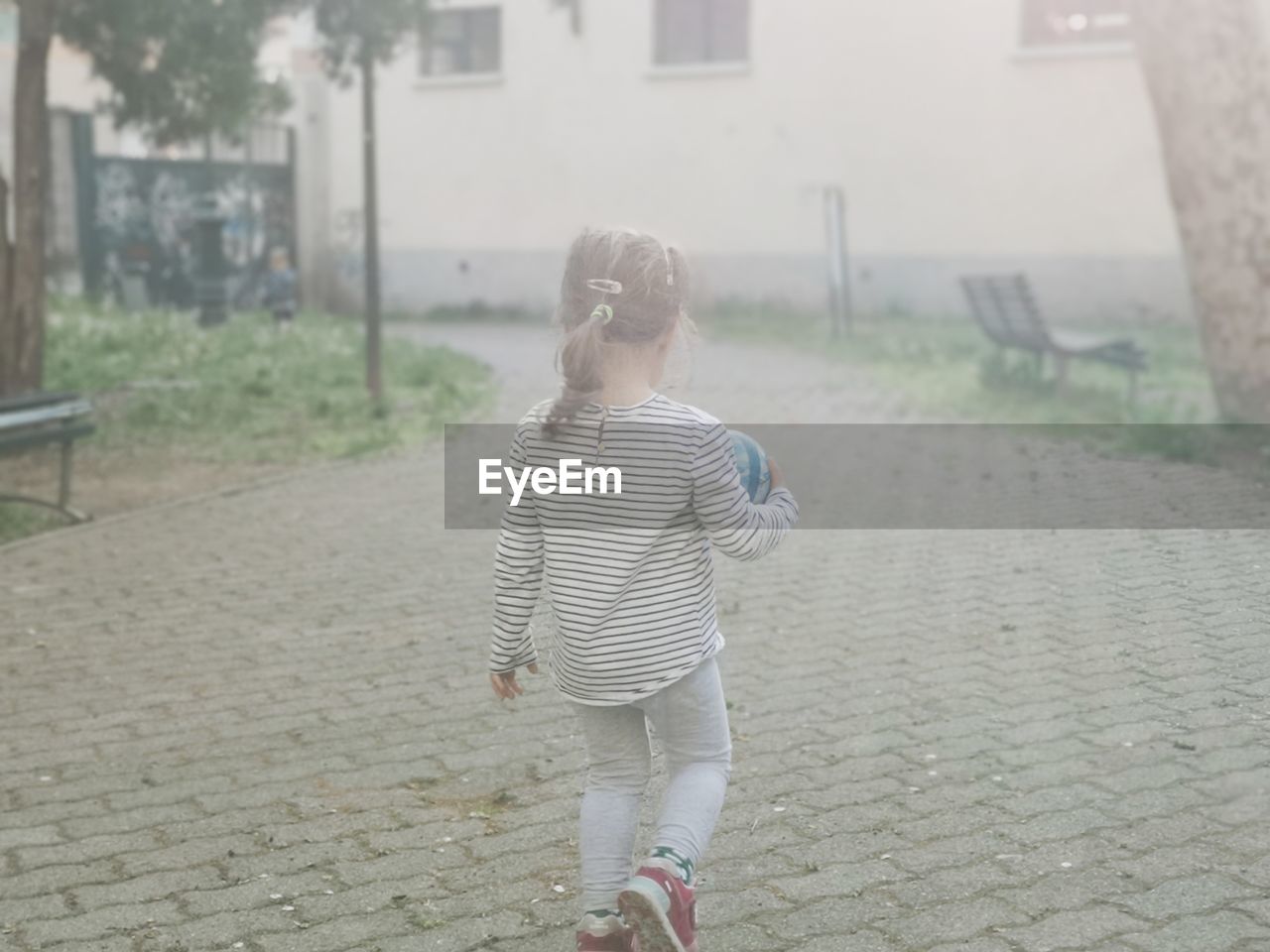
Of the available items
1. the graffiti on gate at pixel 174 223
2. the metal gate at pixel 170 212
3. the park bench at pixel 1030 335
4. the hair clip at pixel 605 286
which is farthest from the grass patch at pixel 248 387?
the hair clip at pixel 605 286

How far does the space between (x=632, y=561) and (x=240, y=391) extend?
38.9 feet

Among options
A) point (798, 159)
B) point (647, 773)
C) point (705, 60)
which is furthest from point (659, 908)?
point (705, 60)

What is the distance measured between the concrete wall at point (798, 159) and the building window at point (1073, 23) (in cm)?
25

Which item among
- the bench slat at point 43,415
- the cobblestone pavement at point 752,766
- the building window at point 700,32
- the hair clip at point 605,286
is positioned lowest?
the cobblestone pavement at point 752,766

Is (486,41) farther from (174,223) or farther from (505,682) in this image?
(505,682)

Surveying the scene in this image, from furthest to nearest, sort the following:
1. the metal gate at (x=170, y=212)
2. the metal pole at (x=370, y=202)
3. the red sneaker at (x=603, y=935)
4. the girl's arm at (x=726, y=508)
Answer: the metal gate at (x=170, y=212), the metal pole at (x=370, y=202), the red sneaker at (x=603, y=935), the girl's arm at (x=726, y=508)

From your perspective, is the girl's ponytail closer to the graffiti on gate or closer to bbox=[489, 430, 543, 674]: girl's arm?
bbox=[489, 430, 543, 674]: girl's arm

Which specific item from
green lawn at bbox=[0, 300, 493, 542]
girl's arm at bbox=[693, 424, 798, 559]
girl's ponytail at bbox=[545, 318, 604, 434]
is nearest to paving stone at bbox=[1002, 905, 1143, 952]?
girl's arm at bbox=[693, 424, 798, 559]

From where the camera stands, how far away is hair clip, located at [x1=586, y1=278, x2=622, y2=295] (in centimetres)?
324

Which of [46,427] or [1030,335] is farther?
[1030,335]

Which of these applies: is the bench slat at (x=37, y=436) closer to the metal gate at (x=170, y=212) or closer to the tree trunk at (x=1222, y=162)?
the tree trunk at (x=1222, y=162)

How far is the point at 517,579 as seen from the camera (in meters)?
3.53

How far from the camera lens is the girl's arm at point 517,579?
3484 millimetres

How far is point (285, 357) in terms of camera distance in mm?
17688
